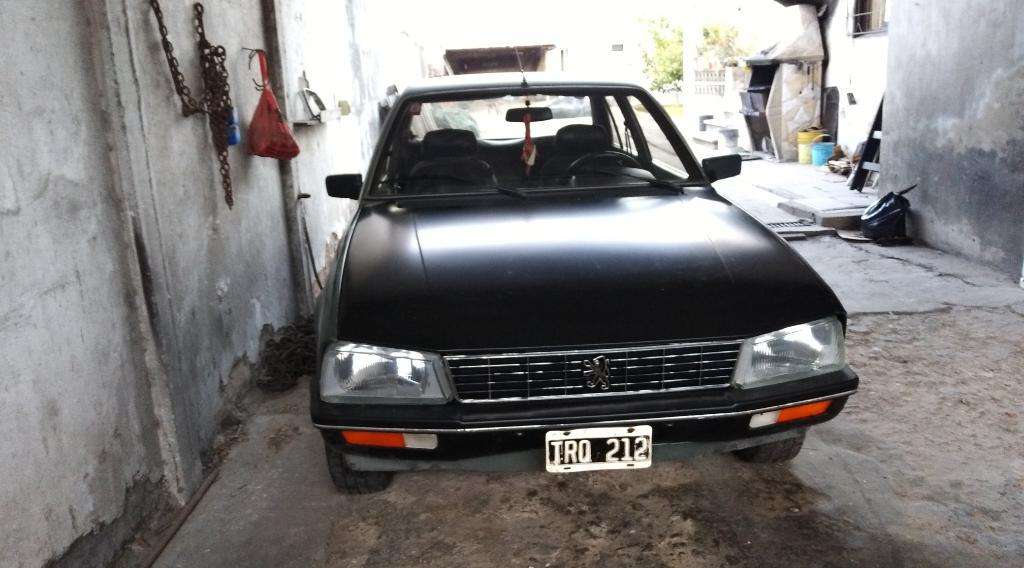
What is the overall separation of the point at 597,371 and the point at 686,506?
2.79 ft

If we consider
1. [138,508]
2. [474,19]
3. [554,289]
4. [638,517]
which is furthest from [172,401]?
[474,19]

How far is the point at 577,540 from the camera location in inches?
102

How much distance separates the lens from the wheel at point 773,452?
292 cm

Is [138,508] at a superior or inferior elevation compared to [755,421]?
inferior

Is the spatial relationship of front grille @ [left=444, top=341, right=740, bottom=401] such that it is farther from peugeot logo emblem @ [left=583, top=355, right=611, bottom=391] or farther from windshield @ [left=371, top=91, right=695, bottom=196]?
windshield @ [left=371, top=91, right=695, bottom=196]

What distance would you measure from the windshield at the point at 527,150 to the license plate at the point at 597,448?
1.35m

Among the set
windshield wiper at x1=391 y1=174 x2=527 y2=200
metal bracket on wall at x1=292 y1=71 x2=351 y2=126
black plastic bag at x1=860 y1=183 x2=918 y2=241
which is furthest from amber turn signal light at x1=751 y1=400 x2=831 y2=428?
black plastic bag at x1=860 y1=183 x2=918 y2=241

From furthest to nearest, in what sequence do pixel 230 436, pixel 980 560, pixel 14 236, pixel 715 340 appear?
pixel 230 436 < pixel 980 560 < pixel 715 340 < pixel 14 236

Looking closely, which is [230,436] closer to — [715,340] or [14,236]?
[14,236]

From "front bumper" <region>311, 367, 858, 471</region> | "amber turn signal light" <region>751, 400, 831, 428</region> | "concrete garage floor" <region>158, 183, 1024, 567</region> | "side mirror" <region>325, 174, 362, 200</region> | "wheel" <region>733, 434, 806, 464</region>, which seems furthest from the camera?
"side mirror" <region>325, 174, 362, 200</region>

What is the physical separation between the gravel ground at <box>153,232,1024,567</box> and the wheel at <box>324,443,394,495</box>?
0.17ft

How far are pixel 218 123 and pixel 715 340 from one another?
8.05 ft

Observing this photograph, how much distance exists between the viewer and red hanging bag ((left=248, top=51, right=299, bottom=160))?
4.02m

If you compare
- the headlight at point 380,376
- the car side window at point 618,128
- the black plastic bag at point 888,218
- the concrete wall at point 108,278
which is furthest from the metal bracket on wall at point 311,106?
the black plastic bag at point 888,218
